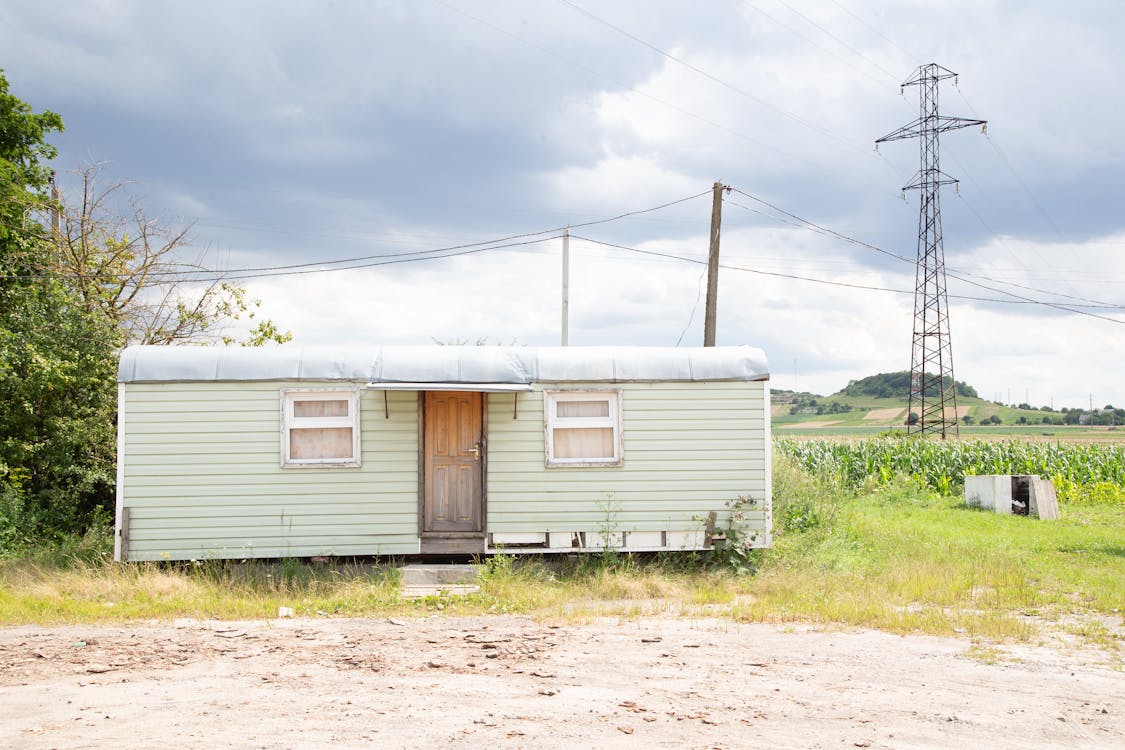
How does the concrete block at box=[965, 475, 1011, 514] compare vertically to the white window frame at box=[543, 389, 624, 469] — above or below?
below

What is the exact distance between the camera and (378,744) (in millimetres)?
5398

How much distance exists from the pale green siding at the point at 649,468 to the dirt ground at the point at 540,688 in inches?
94.0

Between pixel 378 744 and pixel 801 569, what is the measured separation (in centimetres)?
748

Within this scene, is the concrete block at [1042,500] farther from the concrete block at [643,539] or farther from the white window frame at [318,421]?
the white window frame at [318,421]

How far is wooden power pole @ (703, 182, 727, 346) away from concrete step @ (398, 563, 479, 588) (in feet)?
25.4

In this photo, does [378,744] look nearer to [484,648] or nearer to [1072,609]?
[484,648]

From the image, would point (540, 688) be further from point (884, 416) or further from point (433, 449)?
point (884, 416)

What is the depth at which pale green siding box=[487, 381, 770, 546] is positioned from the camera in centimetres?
1138

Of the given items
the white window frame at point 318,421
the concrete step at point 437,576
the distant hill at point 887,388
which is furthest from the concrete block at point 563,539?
the distant hill at point 887,388

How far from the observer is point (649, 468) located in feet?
37.7

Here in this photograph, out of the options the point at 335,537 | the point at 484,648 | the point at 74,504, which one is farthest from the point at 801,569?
the point at 74,504

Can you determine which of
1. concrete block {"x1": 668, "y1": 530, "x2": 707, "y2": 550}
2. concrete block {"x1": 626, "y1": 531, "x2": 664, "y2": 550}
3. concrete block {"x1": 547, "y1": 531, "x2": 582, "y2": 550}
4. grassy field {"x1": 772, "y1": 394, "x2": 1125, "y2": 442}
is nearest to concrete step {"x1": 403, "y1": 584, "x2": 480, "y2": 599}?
concrete block {"x1": 547, "y1": 531, "x2": 582, "y2": 550}

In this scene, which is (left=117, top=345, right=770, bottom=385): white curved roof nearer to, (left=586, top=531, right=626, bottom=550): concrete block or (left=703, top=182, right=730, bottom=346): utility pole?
(left=586, top=531, right=626, bottom=550): concrete block

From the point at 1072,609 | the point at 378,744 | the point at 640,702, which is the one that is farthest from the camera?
the point at 1072,609
